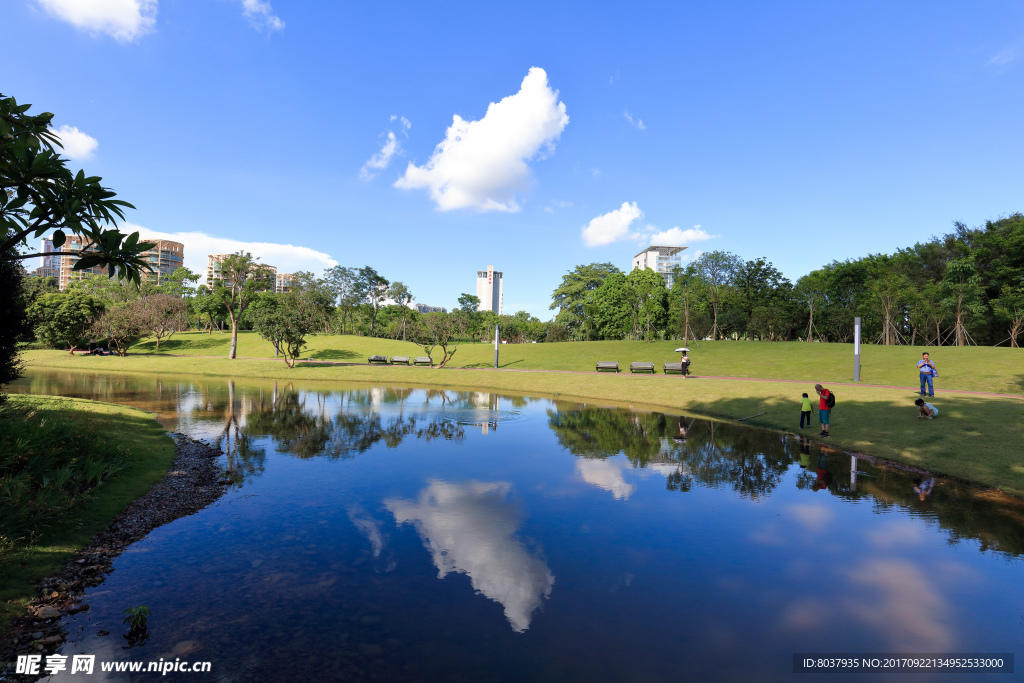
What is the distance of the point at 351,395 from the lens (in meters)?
30.5

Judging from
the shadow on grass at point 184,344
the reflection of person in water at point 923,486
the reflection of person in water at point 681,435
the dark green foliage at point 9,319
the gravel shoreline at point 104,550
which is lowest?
the reflection of person in water at point 681,435

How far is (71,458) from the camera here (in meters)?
10.9

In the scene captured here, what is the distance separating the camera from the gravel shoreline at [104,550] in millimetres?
5742

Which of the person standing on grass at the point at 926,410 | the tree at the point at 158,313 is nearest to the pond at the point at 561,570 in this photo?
the person standing on grass at the point at 926,410

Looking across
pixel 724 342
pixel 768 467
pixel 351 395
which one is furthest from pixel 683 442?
pixel 724 342

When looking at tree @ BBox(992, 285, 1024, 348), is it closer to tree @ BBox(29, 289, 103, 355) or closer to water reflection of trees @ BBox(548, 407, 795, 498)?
water reflection of trees @ BBox(548, 407, 795, 498)

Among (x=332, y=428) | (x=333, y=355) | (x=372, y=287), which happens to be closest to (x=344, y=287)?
(x=372, y=287)

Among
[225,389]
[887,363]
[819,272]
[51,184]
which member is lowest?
[225,389]

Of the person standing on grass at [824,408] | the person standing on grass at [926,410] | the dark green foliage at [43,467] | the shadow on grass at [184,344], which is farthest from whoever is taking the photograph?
the shadow on grass at [184,344]

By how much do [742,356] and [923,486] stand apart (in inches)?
1442

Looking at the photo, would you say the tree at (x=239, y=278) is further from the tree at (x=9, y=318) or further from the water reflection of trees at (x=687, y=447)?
the water reflection of trees at (x=687, y=447)

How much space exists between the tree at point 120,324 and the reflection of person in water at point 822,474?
7135cm

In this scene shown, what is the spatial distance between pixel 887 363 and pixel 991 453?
28.8m

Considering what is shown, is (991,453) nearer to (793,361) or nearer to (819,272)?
(793,361)
